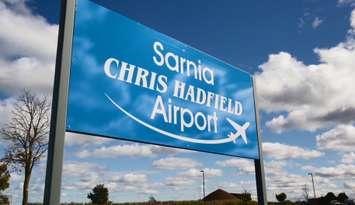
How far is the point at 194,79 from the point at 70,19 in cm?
208

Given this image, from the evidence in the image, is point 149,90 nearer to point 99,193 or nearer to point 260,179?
point 260,179

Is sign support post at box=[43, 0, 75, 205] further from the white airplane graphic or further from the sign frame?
the white airplane graphic

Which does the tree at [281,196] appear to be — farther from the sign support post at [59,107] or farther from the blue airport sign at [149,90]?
the sign support post at [59,107]

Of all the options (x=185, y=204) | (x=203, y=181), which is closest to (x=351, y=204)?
(x=203, y=181)

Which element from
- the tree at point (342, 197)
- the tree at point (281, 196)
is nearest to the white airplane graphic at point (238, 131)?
the tree at point (342, 197)

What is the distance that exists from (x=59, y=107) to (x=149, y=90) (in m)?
1.33

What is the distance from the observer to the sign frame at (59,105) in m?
3.38

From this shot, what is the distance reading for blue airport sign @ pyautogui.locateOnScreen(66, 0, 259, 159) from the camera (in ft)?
13.1

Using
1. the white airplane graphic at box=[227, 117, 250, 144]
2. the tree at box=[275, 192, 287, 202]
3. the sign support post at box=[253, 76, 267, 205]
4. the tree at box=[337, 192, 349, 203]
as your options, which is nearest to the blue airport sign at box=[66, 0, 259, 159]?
the white airplane graphic at box=[227, 117, 250, 144]

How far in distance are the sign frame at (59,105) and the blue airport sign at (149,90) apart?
0.08 metres

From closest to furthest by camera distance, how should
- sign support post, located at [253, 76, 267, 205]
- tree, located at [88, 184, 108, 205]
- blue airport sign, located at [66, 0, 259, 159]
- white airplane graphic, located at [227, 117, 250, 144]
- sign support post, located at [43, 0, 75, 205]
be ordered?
1. sign support post, located at [43, 0, 75, 205]
2. blue airport sign, located at [66, 0, 259, 159]
3. white airplane graphic, located at [227, 117, 250, 144]
4. sign support post, located at [253, 76, 267, 205]
5. tree, located at [88, 184, 108, 205]

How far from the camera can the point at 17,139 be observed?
25.3m

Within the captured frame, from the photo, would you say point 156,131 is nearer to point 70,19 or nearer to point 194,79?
point 194,79

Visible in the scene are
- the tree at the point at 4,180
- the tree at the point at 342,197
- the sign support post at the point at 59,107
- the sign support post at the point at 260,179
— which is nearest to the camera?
the sign support post at the point at 59,107
